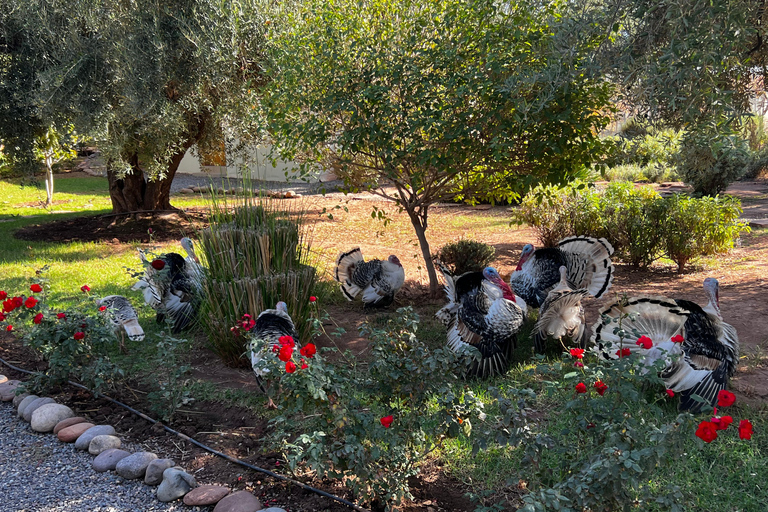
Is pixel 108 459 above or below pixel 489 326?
below

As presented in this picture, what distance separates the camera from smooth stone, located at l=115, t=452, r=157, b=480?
3186mm

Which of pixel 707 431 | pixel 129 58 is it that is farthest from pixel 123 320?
pixel 707 431

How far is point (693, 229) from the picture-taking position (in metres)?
7.13

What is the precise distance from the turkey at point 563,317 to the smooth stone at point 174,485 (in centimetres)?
287

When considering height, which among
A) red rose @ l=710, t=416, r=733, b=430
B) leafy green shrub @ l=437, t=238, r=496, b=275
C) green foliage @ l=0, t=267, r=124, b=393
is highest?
leafy green shrub @ l=437, t=238, r=496, b=275

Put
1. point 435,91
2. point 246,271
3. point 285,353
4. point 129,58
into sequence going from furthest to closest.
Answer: point 129,58 < point 435,91 < point 246,271 < point 285,353

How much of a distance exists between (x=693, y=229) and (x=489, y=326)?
14.2 feet

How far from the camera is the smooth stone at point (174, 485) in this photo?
9.78 ft

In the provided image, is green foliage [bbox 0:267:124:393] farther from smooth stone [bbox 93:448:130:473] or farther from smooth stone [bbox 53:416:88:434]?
smooth stone [bbox 93:448:130:473]

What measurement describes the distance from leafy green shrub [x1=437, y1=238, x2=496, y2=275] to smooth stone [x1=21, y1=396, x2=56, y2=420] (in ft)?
14.6

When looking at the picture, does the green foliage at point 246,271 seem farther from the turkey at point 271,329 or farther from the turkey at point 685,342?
the turkey at point 685,342

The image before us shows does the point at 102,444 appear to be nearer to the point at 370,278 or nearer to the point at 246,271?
the point at 246,271

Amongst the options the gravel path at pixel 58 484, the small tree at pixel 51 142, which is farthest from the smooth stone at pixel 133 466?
the small tree at pixel 51 142

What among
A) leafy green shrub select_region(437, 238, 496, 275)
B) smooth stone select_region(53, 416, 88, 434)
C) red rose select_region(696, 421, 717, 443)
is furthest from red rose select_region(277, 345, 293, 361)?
leafy green shrub select_region(437, 238, 496, 275)
